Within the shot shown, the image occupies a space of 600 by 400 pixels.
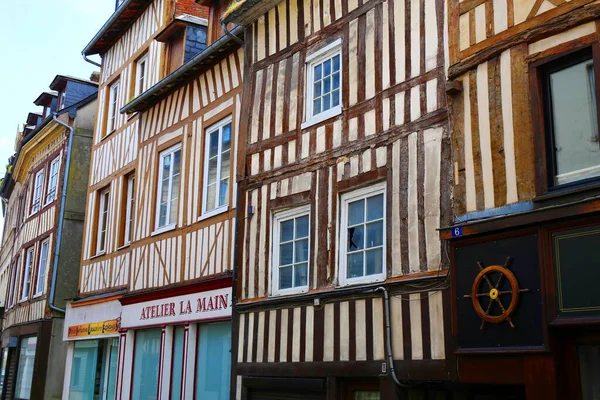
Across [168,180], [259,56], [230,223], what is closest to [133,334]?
[168,180]

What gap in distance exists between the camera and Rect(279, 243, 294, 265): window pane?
914 cm

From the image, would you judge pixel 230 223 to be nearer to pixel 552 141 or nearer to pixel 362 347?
→ pixel 362 347

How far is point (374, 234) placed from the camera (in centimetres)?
796

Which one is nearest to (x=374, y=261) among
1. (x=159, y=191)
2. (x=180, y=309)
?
(x=180, y=309)

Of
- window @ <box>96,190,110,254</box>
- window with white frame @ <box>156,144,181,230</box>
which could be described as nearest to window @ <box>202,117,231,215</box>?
window with white frame @ <box>156,144,181,230</box>

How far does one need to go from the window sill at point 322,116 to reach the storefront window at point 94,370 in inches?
282

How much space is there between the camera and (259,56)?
10398mm

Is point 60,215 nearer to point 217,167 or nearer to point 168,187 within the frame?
point 168,187

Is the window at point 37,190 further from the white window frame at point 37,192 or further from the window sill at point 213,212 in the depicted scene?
the window sill at point 213,212

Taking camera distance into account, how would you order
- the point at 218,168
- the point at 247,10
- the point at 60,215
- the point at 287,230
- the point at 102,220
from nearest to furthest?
1. the point at 287,230
2. the point at 247,10
3. the point at 218,168
4. the point at 102,220
5. the point at 60,215

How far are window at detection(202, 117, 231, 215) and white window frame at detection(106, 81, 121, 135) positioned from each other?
4982mm

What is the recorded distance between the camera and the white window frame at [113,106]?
16.2m

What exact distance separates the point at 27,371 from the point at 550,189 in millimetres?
15357

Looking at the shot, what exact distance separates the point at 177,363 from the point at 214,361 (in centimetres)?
113
